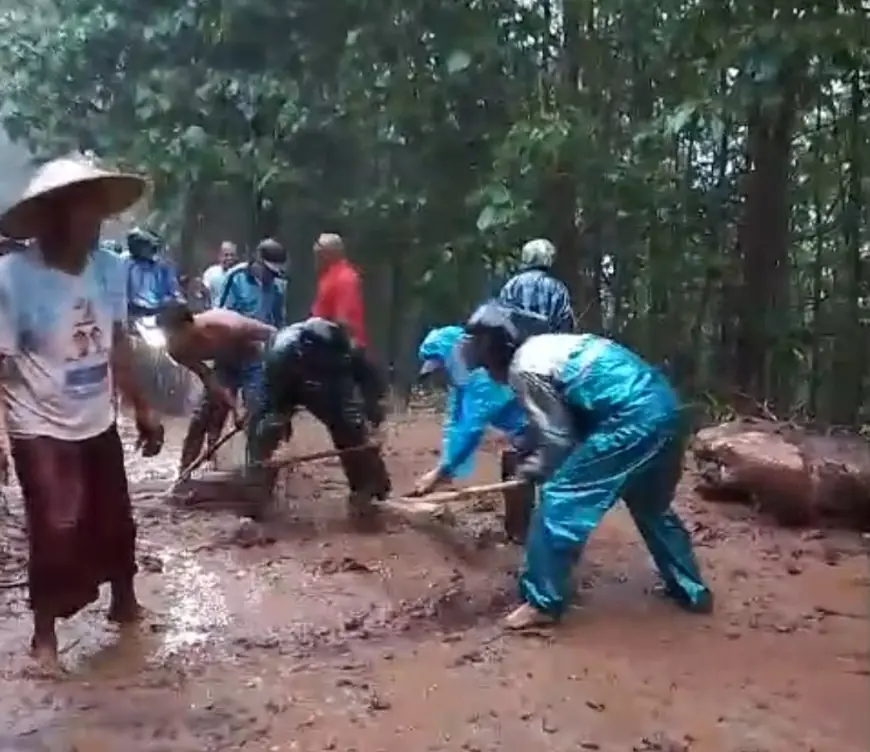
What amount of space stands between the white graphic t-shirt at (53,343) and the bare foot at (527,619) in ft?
5.41

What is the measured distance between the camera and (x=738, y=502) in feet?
22.9

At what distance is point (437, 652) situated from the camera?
178 inches

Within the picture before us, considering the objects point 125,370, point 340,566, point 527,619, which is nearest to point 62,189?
point 125,370

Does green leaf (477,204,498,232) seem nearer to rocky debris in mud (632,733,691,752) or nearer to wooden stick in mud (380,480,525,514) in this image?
wooden stick in mud (380,480,525,514)

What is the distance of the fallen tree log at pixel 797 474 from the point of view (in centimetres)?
641

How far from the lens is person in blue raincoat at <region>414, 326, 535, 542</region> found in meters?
6.06

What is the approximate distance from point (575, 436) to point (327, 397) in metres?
2.00

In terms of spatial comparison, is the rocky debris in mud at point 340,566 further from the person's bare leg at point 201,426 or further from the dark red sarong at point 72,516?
the person's bare leg at point 201,426

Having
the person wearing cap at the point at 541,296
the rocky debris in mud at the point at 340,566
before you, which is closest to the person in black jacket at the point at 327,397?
the rocky debris in mud at the point at 340,566

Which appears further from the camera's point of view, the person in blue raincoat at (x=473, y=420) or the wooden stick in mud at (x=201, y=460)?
the wooden stick in mud at (x=201, y=460)

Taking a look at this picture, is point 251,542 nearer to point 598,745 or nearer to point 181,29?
point 598,745

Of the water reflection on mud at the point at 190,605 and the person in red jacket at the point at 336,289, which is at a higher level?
the person in red jacket at the point at 336,289

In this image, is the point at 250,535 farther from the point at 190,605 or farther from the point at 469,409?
the point at 469,409

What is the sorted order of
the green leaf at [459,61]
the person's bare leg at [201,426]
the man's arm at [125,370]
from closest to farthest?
the man's arm at [125,370] → the person's bare leg at [201,426] → the green leaf at [459,61]
